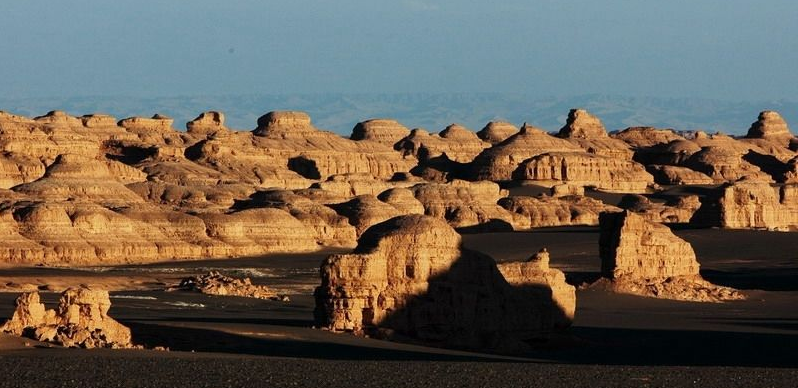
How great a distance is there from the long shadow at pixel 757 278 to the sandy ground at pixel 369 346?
0.08 meters

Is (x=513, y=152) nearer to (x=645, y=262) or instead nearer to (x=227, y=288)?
(x=645, y=262)

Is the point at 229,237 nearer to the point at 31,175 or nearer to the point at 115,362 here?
the point at 31,175

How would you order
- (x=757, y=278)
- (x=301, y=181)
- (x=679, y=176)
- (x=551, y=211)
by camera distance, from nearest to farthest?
(x=757, y=278) < (x=551, y=211) < (x=301, y=181) < (x=679, y=176)

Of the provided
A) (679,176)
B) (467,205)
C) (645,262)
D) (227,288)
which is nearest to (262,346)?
(227,288)

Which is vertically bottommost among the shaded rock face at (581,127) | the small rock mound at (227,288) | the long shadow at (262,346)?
the long shadow at (262,346)

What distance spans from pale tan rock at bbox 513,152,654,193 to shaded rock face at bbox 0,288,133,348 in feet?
359

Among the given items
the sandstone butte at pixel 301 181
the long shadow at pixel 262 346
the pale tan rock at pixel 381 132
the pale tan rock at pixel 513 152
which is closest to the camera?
the long shadow at pixel 262 346

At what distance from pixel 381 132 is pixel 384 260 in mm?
145588

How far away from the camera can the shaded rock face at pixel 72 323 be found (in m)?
41.2

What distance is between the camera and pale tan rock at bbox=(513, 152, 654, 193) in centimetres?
15388

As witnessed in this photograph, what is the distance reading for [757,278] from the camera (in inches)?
3307

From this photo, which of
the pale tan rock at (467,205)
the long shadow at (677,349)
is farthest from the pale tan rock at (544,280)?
the pale tan rock at (467,205)

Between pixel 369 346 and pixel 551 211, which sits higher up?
pixel 551 211

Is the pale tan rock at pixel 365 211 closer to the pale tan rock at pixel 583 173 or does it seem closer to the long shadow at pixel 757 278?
the long shadow at pixel 757 278
